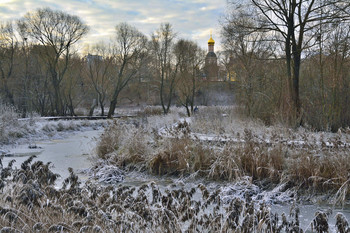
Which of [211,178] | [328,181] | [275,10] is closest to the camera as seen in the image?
[328,181]

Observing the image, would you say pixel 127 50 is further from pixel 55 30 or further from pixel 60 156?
pixel 60 156

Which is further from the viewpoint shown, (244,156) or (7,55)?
(7,55)

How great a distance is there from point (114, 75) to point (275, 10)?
3058 cm

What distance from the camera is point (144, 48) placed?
40469 mm

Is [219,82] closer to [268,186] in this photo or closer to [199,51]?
[199,51]

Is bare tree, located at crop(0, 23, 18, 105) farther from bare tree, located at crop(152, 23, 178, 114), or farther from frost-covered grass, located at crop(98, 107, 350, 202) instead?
frost-covered grass, located at crop(98, 107, 350, 202)

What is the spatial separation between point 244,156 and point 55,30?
33347 mm

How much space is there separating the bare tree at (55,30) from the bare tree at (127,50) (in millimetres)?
4207

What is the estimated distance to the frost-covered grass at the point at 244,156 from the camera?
7648 millimetres

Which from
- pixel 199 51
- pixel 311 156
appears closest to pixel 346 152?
pixel 311 156

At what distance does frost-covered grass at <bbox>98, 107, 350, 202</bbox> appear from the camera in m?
7.65

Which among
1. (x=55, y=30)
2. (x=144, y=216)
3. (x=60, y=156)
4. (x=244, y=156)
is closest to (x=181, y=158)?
(x=244, y=156)

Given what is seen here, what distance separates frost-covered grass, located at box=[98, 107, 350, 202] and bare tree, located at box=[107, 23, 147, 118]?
28.4 m

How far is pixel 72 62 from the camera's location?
140 ft
